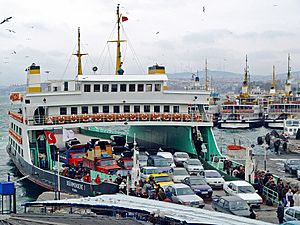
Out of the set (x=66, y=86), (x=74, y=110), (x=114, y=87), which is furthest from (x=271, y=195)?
(x=66, y=86)

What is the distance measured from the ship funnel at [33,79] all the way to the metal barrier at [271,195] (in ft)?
59.3

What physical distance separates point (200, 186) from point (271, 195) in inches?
129

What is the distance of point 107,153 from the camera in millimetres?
29344

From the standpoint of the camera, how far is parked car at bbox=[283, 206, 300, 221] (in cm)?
1739

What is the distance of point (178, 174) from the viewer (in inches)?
1013

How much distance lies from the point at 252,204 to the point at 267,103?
8247 cm

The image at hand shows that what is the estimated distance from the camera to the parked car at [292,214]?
17.4m

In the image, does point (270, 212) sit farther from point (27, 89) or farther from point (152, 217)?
point (27, 89)

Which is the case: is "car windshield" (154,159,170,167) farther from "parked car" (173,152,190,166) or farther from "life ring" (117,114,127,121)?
"life ring" (117,114,127,121)

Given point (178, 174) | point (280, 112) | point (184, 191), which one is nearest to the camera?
point (184, 191)

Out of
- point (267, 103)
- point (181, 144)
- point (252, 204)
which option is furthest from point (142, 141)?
point (267, 103)

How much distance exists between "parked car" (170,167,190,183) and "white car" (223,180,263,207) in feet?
9.85

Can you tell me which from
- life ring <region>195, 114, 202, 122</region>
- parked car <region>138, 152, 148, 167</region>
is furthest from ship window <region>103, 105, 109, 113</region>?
life ring <region>195, 114, 202, 122</region>

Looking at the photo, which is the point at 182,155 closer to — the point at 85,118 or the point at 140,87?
the point at 140,87
